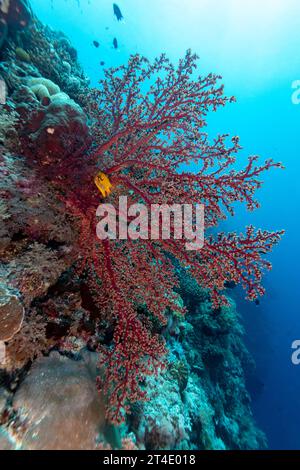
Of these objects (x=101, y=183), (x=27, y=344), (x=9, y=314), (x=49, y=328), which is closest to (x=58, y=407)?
(x=27, y=344)

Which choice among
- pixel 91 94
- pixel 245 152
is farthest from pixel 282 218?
pixel 91 94

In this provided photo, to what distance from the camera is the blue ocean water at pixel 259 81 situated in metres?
23.8

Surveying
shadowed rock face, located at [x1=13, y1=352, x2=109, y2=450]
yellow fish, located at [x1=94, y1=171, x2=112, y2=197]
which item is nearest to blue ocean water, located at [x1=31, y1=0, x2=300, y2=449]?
shadowed rock face, located at [x1=13, y1=352, x2=109, y2=450]

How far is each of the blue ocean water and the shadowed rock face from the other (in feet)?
71.3

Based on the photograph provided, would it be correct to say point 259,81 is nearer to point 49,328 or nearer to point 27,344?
point 49,328

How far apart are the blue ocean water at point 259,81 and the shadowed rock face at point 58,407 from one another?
21.7 metres

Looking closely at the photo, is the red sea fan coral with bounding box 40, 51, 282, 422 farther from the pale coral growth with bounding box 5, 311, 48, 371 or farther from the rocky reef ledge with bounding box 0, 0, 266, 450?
the pale coral growth with bounding box 5, 311, 48, 371

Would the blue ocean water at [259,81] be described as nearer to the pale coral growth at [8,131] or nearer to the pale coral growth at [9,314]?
the pale coral growth at [8,131]

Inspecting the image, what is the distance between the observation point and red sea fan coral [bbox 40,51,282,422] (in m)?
2.98

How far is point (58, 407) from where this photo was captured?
2369mm

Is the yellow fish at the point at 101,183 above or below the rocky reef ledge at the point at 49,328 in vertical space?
above

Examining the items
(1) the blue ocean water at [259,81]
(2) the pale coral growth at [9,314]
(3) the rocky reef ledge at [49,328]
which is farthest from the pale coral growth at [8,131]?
(1) the blue ocean water at [259,81]

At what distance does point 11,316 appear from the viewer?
219 cm

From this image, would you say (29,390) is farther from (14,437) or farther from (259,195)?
(259,195)
